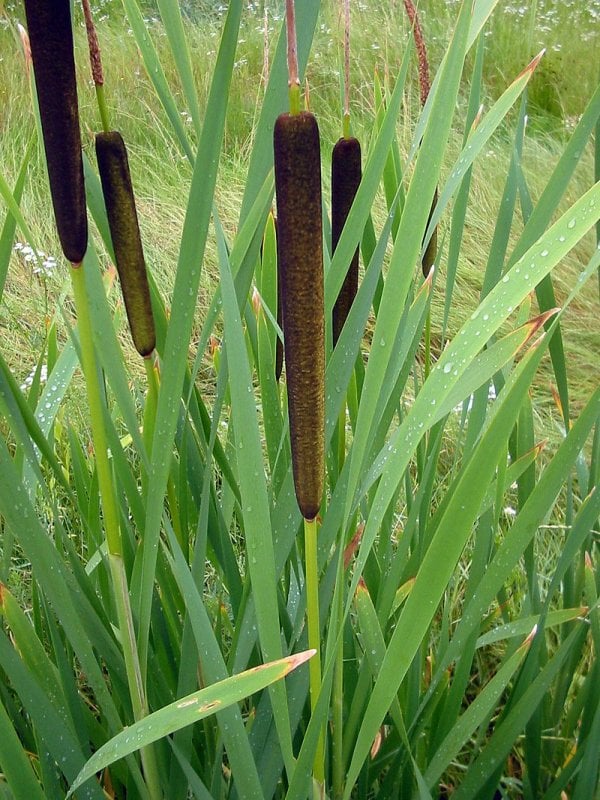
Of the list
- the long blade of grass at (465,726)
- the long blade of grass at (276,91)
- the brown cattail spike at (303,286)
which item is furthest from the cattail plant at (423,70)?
the long blade of grass at (465,726)

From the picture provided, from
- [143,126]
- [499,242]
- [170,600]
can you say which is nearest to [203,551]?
[170,600]

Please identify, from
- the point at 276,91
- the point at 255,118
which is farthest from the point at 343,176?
the point at 255,118

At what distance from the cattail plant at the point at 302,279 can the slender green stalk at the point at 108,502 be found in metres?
0.12

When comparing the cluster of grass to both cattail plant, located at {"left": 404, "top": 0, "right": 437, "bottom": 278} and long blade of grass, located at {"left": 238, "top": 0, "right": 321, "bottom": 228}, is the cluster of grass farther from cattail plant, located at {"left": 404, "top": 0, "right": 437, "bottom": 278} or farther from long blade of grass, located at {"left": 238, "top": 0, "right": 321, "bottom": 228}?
long blade of grass, located at {"left": 238, "top": 0, "right": 321, "bottom": 228}

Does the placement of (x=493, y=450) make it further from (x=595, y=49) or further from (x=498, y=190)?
(x=595, y=49)

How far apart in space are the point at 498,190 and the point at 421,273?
8.17ft

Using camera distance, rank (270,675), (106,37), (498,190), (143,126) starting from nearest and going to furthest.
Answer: (270,675) → (498,190) → (143,126) → (106,37)

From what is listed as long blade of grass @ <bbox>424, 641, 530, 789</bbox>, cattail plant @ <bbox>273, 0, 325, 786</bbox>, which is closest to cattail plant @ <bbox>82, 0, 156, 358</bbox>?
cattail plant @ <bbox>273, 0, 325, 786</bbox>

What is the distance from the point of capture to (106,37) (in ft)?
16.3

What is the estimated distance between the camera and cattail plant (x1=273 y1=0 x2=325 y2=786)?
0.39m

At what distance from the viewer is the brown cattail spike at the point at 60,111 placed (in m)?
0.41

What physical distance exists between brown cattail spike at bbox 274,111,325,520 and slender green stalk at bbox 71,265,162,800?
0.12m

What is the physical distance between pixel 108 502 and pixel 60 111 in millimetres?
232

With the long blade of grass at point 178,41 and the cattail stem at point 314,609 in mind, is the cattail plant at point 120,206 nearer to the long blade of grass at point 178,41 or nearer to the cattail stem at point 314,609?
the long blade of grass at point 178,41
